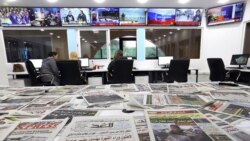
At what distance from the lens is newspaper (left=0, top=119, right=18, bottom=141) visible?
594 millimetres

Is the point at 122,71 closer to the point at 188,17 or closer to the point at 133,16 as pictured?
the point at 133,16

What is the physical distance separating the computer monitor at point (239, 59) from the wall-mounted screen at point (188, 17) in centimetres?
127

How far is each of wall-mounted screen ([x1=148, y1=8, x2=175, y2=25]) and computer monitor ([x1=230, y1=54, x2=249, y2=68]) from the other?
1795 millimetres

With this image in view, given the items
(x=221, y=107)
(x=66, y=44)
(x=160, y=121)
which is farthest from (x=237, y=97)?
(x=66, y=44)

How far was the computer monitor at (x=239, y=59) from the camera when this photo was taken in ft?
12.1

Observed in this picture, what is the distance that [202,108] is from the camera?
2.83 feet

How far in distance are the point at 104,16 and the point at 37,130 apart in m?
3.86

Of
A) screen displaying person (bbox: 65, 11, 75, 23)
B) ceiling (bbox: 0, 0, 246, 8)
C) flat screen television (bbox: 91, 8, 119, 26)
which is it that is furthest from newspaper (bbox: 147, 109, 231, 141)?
screen displaying person (bbox: 65, 11, 75, 23)

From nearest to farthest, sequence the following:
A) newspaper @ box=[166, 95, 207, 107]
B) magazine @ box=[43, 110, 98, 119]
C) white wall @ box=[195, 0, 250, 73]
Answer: magazine @ box=[43, 110, 98, 119]
newspaper @ box=[166, 95, 207, 107]
white wall @ box=[195, 0, 250, 73]

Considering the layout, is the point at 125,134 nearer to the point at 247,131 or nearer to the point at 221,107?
the point at 247,131

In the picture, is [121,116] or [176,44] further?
[176,44]

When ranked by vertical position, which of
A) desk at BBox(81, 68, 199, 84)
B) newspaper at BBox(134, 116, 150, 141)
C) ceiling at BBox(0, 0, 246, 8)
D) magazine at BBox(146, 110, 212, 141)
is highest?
ceiling at BBox(0, 0, 246, 8)

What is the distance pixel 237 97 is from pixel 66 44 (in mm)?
4277

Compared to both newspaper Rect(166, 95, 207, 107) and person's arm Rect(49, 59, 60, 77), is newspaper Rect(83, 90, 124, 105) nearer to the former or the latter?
newspaper Rect(166, 95, 207, 107)
